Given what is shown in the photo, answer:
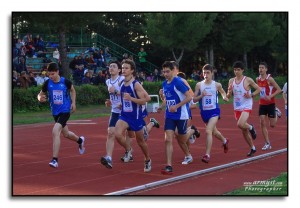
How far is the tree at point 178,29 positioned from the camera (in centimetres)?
991

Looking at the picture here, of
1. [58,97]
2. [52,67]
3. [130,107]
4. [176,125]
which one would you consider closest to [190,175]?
[176,125]

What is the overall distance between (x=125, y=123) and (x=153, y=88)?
10.9 feet

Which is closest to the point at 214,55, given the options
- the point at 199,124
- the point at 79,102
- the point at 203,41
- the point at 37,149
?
the point at 203,41

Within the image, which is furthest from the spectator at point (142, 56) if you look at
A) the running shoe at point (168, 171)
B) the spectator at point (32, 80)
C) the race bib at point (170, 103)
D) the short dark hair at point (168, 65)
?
the spectator at point (32, 80)

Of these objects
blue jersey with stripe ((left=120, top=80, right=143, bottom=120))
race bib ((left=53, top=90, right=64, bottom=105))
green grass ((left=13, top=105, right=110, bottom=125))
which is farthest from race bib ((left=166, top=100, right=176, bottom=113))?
green grass ((left=13, top=105, right=110, bottom=125))

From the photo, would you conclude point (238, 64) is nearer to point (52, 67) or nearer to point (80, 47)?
point (80, 47)

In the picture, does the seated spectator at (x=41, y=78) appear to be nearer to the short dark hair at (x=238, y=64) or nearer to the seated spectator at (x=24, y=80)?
the seated spectator at (x=24, y=80)

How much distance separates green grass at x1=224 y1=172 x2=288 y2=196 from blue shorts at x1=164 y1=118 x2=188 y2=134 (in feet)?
5.71

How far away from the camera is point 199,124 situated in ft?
62.1

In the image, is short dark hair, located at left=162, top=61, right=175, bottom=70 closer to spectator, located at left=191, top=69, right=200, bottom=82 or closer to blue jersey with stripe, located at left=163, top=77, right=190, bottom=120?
blue jersey with stripe, located at left=163, top=77, right=190, bottom=120

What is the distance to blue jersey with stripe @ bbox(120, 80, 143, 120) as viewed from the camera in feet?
34.8

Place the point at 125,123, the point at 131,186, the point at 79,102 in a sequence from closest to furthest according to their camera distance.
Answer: the point at 131,186
the point at 125,123
the point at 79,102

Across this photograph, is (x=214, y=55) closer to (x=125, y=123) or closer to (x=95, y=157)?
(x=125, y=123)

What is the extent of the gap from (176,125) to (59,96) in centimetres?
198
